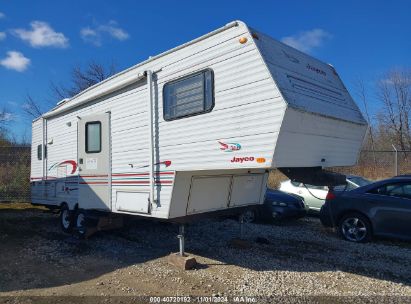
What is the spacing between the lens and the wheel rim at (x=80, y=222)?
844 centimetres

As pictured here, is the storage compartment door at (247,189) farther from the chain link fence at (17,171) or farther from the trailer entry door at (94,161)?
the chain link fence at (17,171)

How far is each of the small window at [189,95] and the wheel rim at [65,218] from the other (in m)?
4.24

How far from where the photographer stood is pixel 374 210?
8.16 m

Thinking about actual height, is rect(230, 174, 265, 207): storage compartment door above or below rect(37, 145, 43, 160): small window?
below

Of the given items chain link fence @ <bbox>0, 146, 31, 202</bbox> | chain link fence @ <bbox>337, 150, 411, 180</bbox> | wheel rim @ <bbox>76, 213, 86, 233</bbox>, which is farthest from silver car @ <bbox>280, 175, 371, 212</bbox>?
chain link fence @ <bbox>0, 146, 31, 202</bbox>

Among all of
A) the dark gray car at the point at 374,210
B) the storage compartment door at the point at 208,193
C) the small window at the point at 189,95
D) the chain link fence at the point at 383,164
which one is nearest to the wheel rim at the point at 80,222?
the storage compartment door at the point at 208,193

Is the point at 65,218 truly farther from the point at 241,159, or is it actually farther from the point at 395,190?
the point at 395,190

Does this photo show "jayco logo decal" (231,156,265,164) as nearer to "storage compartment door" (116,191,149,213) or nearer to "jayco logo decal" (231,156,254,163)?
"jayco logo decal" (231,156,254,163)

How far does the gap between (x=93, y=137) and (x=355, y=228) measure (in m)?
5.56

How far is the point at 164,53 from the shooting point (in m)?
6.48

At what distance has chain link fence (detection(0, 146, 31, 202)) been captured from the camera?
15133mm

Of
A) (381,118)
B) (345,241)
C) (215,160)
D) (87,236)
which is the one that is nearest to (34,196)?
(87,236)

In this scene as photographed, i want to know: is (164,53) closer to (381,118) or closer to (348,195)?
(348,195)

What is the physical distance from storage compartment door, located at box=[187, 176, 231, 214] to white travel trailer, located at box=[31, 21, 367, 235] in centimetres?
2
